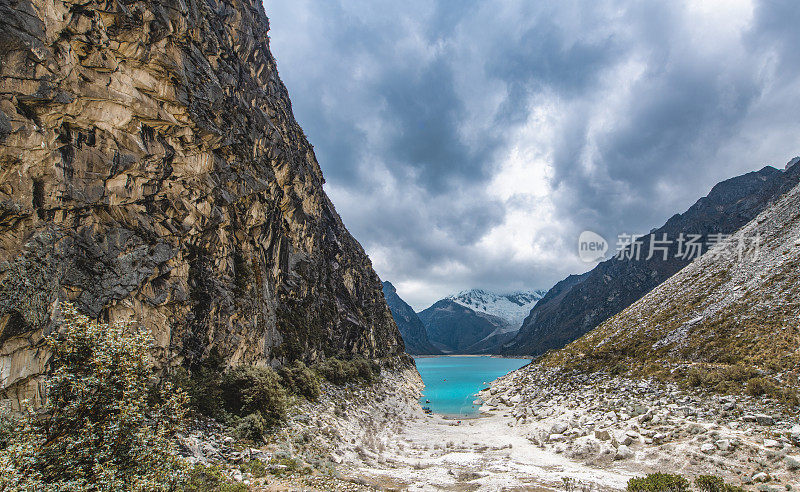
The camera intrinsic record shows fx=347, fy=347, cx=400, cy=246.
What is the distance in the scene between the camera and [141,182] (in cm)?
2120

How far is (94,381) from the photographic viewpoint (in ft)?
28.6

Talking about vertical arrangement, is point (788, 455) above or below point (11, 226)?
below

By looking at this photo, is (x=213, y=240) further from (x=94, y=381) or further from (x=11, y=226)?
(x=94, y=381)

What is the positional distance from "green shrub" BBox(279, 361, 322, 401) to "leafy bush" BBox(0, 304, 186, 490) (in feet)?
79.2

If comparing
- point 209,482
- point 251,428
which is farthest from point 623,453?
point 209,482

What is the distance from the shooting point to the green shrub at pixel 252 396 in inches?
933

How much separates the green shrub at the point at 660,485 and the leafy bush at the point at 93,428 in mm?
19630

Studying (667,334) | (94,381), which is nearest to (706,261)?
(667,334)

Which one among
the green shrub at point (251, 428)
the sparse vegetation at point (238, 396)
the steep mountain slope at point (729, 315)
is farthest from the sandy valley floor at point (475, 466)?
the steep mountain slope at point (729, 315)

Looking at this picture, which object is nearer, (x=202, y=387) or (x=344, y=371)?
(x=202, y=387)

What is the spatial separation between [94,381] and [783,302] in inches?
2270

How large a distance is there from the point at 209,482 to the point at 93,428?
289 inches

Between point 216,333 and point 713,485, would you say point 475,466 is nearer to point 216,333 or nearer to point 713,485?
point 713,485

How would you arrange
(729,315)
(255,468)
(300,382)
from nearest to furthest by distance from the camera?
(255,468) → (300,382) → (729,315)
